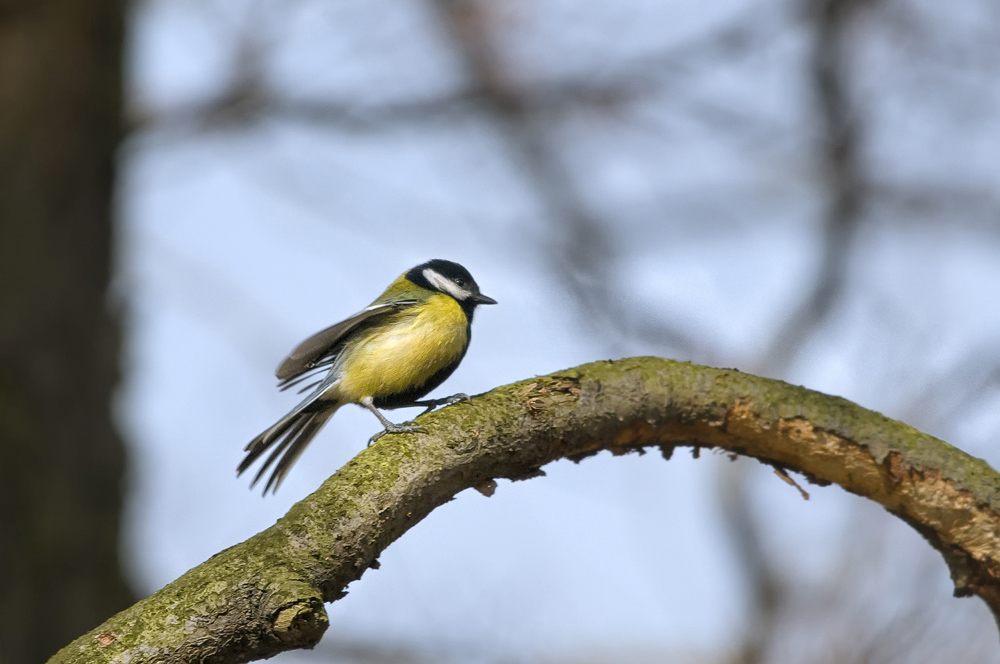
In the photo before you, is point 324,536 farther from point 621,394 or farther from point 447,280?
point 447,280

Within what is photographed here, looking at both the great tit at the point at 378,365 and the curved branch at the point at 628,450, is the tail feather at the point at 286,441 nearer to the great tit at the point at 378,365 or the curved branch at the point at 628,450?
the great tit at the point at 378,365

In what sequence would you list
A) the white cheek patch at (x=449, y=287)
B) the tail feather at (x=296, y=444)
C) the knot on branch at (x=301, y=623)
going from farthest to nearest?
the white cheek patch at (x=449, y=287) < the tail feather at (x=296, y=444) < the knot on branch at (x=301, y=623)

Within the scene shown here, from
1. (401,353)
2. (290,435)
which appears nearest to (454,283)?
(401,353)

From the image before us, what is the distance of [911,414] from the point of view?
4.75 meters

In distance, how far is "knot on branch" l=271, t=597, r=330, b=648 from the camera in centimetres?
161

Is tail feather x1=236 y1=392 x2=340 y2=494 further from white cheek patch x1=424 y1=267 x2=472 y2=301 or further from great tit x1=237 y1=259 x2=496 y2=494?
white cheek patch x1=424 y1=267 x2=472 y2=301

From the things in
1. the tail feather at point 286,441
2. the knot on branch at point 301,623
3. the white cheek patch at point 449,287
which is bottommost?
the knot on branch at point 301,623

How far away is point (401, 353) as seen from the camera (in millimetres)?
3168

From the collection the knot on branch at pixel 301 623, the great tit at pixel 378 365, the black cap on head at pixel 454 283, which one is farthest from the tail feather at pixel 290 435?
the knot on branch at pixel 301 623

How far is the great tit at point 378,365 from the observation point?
121 inches

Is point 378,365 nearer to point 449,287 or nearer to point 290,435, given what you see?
point 290,435

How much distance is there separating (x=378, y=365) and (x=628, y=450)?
107 centimetres

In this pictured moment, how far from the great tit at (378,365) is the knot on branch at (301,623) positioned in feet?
4.29

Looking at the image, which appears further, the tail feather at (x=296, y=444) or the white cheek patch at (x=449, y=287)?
the white cheek patch at (x=449, y=287)
